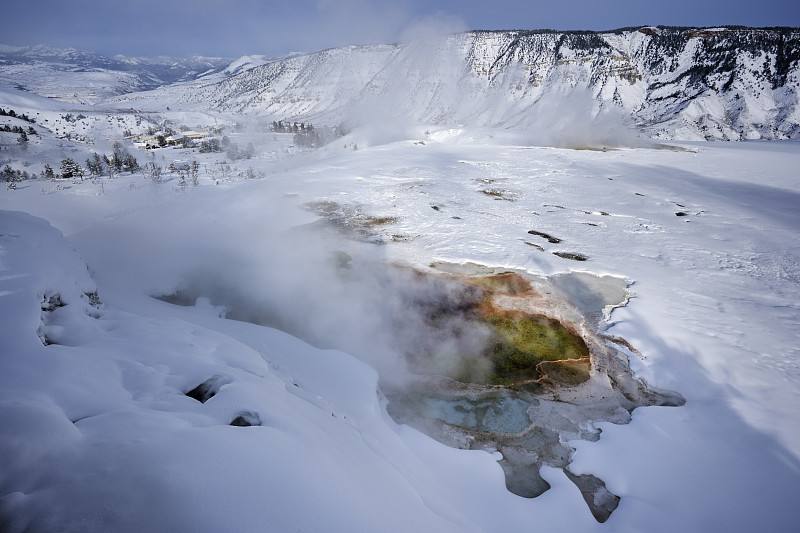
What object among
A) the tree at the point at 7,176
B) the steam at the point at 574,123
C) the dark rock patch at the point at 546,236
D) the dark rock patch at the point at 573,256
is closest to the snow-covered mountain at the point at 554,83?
the steam at the point at 574,123

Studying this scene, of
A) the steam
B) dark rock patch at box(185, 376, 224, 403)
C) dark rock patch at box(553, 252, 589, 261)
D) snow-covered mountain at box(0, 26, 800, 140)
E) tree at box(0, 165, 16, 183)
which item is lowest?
dark rock patch at box(553, 252, 589, 261)

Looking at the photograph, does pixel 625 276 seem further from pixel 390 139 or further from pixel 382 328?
pixel 390 139

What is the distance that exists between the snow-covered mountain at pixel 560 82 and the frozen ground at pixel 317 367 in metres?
51.7

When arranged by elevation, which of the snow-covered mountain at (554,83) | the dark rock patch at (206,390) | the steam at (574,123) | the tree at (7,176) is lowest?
the dark rock patch at (206,390)

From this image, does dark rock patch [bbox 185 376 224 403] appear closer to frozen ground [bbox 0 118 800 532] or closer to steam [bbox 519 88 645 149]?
frozen ground [bbox 0 118 800 532]

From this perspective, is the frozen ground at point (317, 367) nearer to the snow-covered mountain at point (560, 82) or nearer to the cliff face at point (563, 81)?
the snow-covered mountain at point (560, 82)

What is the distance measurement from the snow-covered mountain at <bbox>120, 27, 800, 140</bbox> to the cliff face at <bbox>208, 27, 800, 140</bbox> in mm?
225

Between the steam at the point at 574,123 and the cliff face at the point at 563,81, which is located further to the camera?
the cliff face at the point at 563,81

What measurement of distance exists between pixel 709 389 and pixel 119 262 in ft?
48.0

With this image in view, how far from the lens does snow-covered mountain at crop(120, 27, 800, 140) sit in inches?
2089

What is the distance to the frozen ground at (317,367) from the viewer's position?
2.29 meters

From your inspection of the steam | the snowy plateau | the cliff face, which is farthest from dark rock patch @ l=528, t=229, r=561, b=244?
the cliff face

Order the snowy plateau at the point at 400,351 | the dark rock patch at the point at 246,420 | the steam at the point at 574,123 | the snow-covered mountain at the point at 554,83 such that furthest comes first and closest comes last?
the snow-covered mountain at the point at 554,83 → the steam at the point at 574,123 → the dark rock patch at the point at 246,420 → the snowy plateau at the point at 400,351

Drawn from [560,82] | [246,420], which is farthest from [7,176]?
[560,82]
